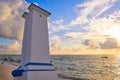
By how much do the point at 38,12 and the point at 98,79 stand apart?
904 inches

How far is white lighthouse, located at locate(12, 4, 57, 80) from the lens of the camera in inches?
260

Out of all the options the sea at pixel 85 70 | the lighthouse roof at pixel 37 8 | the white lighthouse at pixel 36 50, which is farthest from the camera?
the sea at pixel 85 70

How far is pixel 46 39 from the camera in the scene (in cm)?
743

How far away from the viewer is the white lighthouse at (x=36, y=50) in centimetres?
661

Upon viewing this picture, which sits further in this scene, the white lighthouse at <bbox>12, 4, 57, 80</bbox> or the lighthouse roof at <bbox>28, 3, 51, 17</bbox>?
the lighthouse roof at <bbox>28, 3, 51, 17</bbox>

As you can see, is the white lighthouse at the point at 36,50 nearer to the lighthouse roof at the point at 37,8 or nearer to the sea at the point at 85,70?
the lighthouse roof at the point at 37,8

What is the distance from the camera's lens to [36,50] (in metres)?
6.86

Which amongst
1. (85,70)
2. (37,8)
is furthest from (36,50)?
(85,70)

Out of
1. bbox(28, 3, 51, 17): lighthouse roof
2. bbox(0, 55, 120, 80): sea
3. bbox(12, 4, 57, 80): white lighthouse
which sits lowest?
bbox(0, 55, 120, 80): sea

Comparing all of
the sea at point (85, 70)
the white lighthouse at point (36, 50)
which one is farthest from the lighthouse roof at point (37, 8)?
the sea at point (85, 70)

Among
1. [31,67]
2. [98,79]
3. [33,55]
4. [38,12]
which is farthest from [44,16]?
[98,79]

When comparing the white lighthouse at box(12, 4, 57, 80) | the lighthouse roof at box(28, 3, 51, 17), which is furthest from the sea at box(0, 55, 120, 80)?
the lighthouse roof at box(28, 3, 51, 17)

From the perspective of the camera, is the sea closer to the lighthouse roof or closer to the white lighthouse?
the white lighthouse

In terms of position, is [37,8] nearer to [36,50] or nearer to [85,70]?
[36,50]
